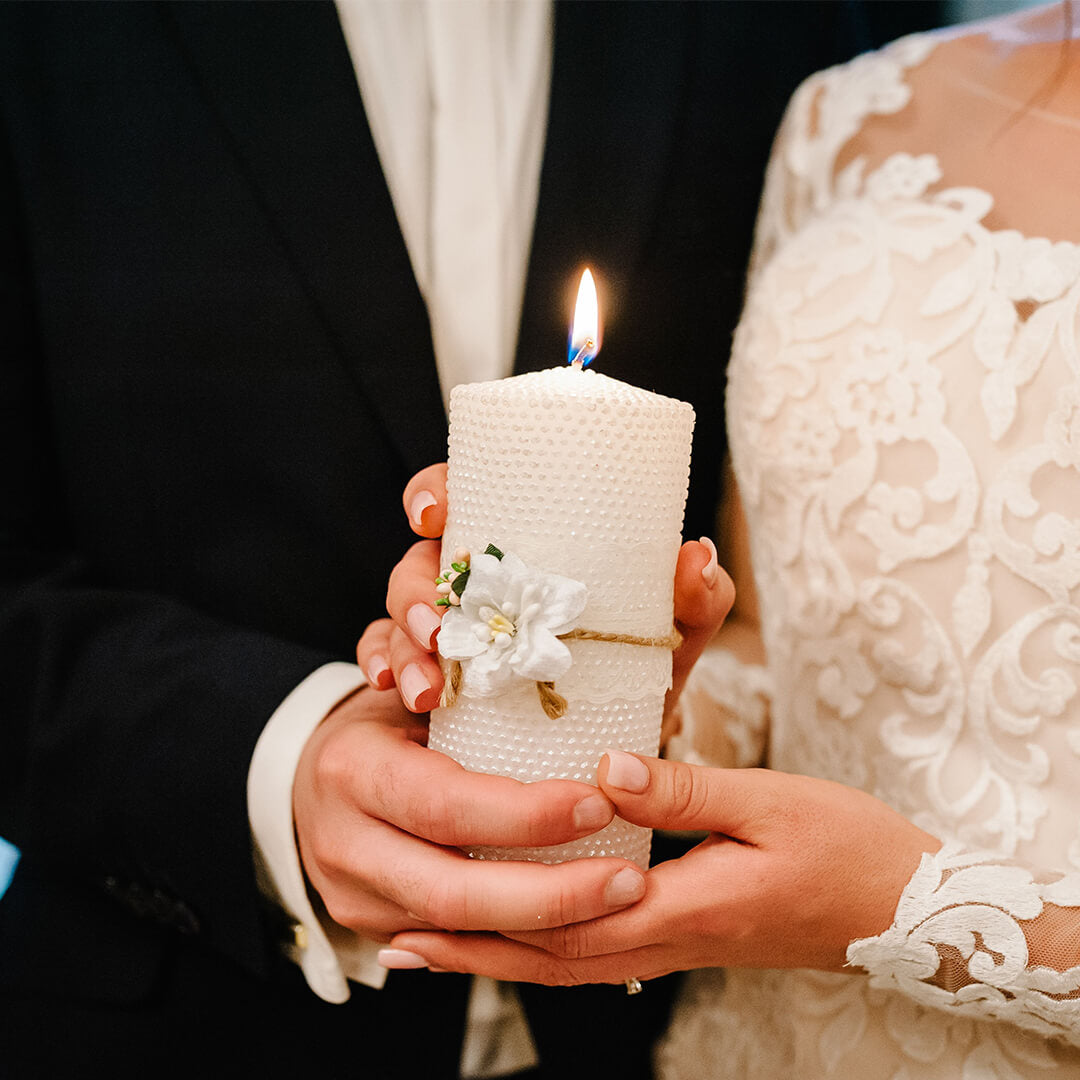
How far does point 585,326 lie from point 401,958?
46cm

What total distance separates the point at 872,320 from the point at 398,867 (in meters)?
0.69

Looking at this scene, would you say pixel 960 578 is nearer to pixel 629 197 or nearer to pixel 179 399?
pixel 629 197

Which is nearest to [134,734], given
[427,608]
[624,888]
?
[427,608]

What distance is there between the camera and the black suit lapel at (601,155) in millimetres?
1004

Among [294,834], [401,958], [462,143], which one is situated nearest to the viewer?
[401,958]

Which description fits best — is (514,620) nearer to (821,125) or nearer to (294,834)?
(294,834)

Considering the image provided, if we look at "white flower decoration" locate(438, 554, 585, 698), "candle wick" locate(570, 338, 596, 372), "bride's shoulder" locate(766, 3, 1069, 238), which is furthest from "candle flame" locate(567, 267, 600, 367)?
"bride's shoulder" locate(766, 3, 1069, 238)

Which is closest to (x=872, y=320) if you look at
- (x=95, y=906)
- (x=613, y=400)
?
(x=613, y=400)

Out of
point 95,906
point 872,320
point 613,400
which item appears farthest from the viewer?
point 95,906

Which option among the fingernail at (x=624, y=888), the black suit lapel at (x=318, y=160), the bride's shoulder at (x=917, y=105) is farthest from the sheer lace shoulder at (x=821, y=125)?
the fingernail at (x=624, y=888)

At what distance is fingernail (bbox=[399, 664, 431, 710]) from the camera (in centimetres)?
56

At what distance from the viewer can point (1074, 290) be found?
29.1 inches

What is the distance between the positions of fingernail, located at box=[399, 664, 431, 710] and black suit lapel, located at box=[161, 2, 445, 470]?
0.49 meters

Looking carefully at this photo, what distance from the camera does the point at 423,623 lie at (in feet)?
1.83
